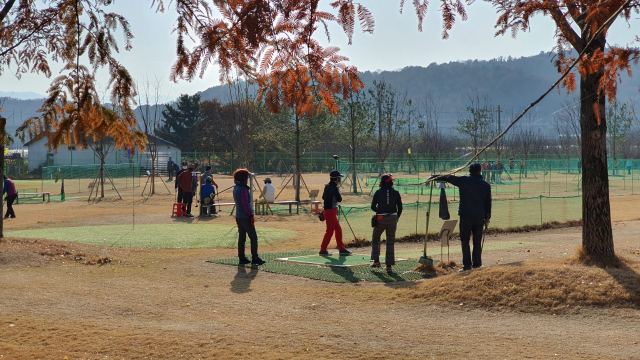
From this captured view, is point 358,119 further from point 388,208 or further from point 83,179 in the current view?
point 388,208

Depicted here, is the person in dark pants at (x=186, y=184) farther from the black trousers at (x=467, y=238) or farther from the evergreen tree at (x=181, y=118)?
the evergreen tree at (x=181, y=118)

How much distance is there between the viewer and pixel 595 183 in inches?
337

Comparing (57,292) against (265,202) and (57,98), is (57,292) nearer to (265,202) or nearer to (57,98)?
(57,98)

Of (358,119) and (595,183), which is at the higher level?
(358,119)

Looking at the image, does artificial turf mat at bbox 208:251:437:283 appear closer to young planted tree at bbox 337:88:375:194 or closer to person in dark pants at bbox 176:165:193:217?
person in dark pants at bbox 176:165:193:217

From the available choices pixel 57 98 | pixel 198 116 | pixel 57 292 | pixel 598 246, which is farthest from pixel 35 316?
pixel 198 116

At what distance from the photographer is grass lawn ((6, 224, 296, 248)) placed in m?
14.7

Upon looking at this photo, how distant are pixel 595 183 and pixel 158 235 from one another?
1140cm

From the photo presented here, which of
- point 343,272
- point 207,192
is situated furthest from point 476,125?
point 343,272

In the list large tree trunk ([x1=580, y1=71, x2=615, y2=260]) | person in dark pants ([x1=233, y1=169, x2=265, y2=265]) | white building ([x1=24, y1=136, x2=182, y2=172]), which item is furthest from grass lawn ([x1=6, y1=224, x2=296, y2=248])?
white building ([x1=24, y1=136, x2=182, y2=172])

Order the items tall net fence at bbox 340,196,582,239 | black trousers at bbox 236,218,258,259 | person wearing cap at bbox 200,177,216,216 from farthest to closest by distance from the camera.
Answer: person wearing cap at bbox 200,177,216,216 < tall net fence at bbox 340,196,582,239 < black trousers at bbox 236,218,258,259

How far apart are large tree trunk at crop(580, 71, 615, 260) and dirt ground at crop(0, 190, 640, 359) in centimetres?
55

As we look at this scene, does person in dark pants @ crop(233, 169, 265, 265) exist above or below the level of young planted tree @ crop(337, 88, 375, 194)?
below

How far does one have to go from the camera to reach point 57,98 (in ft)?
20.2
